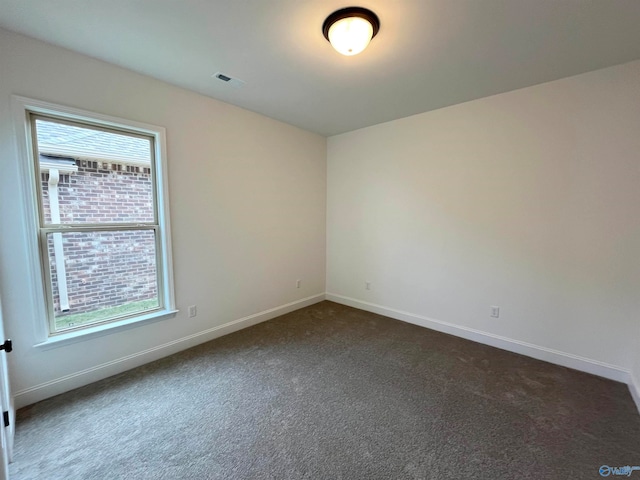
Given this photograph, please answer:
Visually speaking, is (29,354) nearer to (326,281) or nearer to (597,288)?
(326,281)

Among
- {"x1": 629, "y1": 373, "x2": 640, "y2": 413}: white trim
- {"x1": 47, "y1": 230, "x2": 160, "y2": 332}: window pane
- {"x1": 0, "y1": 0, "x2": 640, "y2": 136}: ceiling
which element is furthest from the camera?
{"x1": 47, "y1": 230, "x2": 160, "y2": 332}: window pane

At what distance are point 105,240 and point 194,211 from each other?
82cm

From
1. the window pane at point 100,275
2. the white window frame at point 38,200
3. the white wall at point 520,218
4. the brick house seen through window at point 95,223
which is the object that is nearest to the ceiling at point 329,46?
the white wall at point 520,218

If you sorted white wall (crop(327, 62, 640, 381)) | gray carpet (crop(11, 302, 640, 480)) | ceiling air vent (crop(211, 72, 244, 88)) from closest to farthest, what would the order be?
gray carpet (crop(11, 302, 640, 480)), white wall (crop(327, 62, 640, 381)), ceiling air vent (crop(211, 72, 244, 88))

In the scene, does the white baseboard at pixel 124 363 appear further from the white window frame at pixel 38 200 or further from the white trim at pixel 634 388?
the white trim at pixel 634 388

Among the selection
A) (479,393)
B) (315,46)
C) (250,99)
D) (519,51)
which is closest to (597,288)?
(479,393)

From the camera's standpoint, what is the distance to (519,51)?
2055 mm

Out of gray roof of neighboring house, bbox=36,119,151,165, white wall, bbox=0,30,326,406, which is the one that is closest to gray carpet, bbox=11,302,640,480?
white wall, bbox=0,30,326,406

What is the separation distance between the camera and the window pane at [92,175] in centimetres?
213

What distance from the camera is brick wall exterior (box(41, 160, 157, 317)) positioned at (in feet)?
7.29

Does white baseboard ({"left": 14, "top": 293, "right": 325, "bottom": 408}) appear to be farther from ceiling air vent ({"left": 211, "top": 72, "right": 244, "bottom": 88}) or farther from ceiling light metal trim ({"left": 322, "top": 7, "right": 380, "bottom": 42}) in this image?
ceiling light metal trim ({"left": 322, "top": 7, "right": 380, "bottom": 42})

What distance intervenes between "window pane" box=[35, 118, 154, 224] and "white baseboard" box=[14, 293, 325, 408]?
1.29 meters

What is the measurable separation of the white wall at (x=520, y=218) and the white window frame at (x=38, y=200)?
8.58 feet

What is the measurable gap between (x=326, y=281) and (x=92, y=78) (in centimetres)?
375
